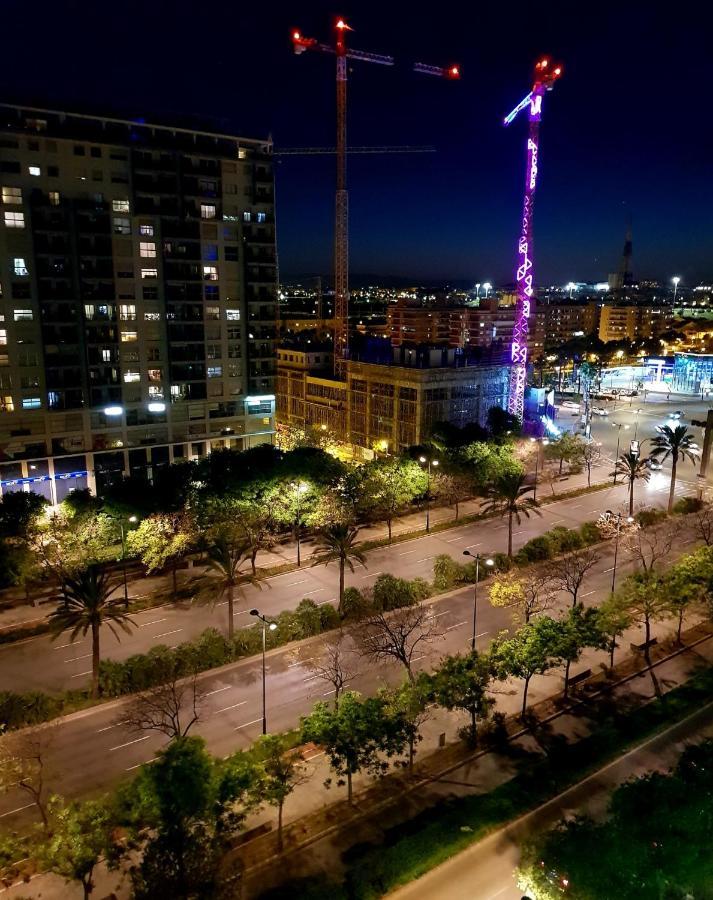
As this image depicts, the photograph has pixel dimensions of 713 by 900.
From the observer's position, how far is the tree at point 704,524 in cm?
5300

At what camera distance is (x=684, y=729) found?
34281mm

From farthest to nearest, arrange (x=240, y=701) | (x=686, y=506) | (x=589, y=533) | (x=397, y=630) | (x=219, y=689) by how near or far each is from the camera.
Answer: (x=686, y=506) < (x=589, y=533) < (x=397, y=630) < (x=219, y=689) < (x=240, y=701)

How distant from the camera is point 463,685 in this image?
102 ft

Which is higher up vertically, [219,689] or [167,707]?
[167,707]

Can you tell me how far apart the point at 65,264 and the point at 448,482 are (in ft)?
163

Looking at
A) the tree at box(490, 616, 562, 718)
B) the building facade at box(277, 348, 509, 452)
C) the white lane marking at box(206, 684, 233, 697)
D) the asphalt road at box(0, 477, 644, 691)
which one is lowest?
the asphalt road at box(0, 477, 644, 691)

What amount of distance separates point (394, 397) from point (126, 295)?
37116 millimetres

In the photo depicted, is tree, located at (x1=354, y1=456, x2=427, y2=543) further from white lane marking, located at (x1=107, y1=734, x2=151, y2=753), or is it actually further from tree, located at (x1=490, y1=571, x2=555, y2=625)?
white lane marking, located at (x1=107, y1=734, x2=151, y2=753)

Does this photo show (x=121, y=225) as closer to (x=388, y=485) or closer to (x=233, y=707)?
(x=388, y=485)

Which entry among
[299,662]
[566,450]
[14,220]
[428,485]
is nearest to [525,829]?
[299,662]

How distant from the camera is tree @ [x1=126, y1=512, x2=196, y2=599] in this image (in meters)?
50.1

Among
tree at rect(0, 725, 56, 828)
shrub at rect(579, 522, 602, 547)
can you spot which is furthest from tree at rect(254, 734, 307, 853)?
shrub at rect(579, 522, 602, 547)

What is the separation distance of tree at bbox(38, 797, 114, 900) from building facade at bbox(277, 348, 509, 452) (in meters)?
69.8

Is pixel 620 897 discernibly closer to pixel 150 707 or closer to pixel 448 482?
pixel 150 707
